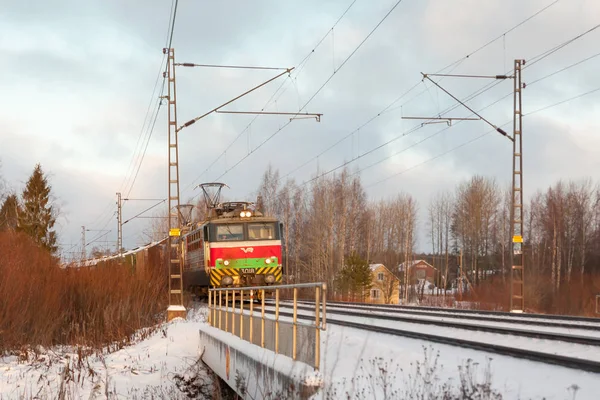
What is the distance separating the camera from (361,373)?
8227 millimetres

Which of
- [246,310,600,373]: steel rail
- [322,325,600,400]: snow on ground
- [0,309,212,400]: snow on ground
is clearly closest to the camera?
[322,325,600,400]: snow on ground

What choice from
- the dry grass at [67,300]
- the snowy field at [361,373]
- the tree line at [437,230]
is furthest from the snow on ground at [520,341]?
the tree line at [437,230]

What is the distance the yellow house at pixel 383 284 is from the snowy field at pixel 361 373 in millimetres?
46838

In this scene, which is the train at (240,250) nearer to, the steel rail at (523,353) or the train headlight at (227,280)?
the train headlight at (227,280)

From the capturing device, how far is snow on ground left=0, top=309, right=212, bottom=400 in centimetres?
1401

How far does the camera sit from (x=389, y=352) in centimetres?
926

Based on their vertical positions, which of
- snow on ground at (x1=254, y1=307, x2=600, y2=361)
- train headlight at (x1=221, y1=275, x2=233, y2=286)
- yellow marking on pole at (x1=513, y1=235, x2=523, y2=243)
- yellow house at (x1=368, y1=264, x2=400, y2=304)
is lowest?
yellow house at (x1=368, y1=264, x2=400, y2=304)

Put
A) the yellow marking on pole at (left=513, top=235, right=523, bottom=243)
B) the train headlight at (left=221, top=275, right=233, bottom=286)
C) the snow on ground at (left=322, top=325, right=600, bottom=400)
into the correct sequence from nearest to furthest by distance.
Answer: the snow on ground at (left=322, top=325, right=600, bottom=400) → the train headlight at (left=221, top=275, right=233, bottom=286) → the yellow marking on pole at (left=513, top=235, right=523, bottom=243)

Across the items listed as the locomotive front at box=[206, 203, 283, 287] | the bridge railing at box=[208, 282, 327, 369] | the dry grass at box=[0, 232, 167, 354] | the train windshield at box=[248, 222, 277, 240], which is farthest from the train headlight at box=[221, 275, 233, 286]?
the bridge railing at box=[208, 282, 327, 369]

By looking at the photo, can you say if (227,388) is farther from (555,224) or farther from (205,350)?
(555,224)

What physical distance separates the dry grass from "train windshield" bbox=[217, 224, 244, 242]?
2877mm

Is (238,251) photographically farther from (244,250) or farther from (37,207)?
(37,207)

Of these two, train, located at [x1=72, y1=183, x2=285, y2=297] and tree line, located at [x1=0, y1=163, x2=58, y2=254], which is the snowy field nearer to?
train, located at [x1=72, y1=183, x2=285, y2=297]

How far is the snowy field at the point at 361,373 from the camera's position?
6.75 m
